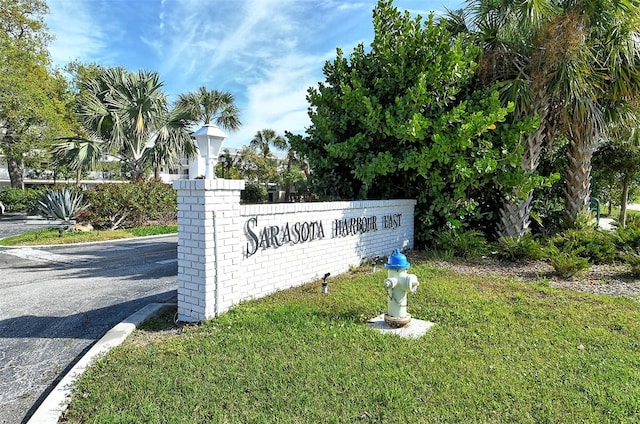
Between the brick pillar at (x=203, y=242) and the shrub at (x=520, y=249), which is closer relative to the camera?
the brick pillar at (x=203, y=242)

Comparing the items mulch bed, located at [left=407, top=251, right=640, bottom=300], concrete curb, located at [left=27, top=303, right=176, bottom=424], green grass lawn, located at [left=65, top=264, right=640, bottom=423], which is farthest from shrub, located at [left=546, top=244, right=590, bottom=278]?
concrete curb, located at [left=27, top=303, right=176, bottom=424]

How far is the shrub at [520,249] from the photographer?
7.62 meters

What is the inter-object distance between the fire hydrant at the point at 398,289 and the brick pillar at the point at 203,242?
6.70 ft

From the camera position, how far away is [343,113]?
8906mm

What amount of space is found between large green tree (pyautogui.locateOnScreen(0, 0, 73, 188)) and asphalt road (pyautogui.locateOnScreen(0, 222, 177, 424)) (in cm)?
1325

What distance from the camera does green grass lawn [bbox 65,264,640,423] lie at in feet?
8.72

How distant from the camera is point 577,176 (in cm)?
909

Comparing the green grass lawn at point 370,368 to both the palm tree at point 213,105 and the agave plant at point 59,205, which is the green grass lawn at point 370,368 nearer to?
the agave plant at point 59,205

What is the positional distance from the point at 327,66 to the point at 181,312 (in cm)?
722

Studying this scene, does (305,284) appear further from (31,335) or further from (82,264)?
(82,264)

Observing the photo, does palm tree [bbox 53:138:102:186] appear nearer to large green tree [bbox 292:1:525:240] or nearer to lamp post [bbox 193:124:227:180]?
large green tree [bbox 292:1:525:240]

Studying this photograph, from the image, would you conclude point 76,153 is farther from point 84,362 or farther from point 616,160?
point 616,160

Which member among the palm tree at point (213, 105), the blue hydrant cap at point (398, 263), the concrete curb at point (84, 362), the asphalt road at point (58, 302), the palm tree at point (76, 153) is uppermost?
the palm tree at point (213, 105)

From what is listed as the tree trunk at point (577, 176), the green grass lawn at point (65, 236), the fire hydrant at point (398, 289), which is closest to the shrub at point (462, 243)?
the tree trunk at point (577, 176)
